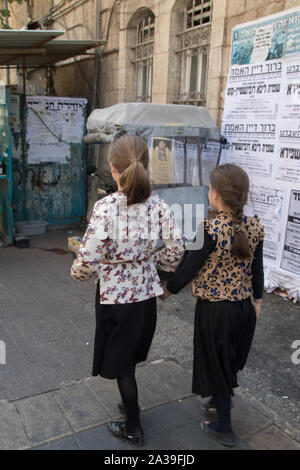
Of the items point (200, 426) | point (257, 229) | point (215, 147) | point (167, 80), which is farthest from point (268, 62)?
point (200, 426)

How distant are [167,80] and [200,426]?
5508 mm

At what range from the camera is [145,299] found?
90.8 inches

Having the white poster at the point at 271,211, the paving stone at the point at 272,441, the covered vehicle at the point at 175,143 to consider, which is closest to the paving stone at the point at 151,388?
the paving stone at the point at 272,441

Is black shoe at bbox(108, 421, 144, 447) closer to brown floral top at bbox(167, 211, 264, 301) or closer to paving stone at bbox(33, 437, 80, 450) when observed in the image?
paving stone at bbox(33, 437, 80, 450)

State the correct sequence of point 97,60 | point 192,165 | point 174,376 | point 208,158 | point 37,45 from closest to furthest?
point 174,376, point 192,165, point 208,158, point 37,45, point 97,60

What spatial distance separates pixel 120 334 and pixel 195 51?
5.40 meters

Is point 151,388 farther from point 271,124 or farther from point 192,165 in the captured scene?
point 271,124

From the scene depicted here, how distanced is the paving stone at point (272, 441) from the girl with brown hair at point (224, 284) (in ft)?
0.55

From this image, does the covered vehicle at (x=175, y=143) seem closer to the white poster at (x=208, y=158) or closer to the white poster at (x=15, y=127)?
the white poster at (x=208, y=158)

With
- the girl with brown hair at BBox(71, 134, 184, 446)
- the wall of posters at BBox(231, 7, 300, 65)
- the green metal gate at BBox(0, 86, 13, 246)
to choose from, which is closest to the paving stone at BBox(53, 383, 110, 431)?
the girl with brown hair at BBox(71, 134, 184, 446)

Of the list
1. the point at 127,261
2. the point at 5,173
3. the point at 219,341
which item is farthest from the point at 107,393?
the point at 5,173

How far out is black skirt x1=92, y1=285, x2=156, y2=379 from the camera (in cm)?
228

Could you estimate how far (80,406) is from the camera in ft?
9.07

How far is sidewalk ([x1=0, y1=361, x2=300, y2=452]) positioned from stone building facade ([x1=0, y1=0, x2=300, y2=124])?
405cm
